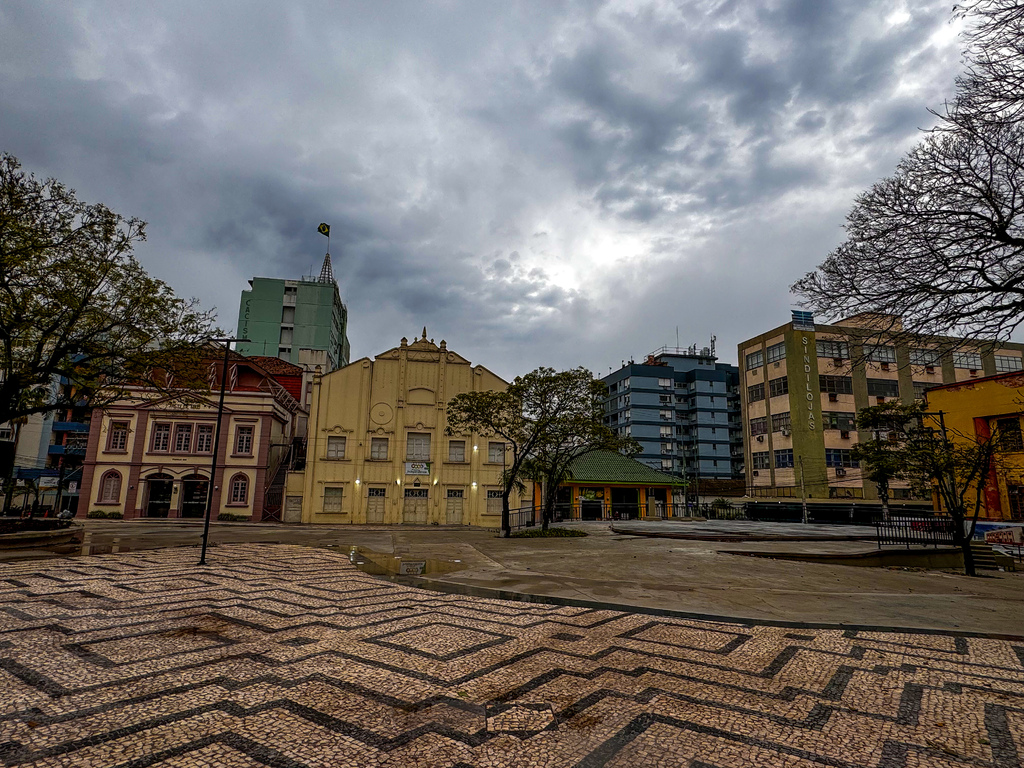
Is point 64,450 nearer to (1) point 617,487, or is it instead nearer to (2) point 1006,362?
(1) point 617,487

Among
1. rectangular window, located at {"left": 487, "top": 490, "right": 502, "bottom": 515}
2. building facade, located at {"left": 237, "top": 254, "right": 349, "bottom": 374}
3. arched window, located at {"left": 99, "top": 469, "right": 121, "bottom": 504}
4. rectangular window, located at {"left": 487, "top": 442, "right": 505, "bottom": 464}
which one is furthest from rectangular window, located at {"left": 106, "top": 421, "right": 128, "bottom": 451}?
building facade, located at {"left": 237, "top": 254, "right": 349, "bottom": 374}

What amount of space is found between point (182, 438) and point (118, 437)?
3.68 metres

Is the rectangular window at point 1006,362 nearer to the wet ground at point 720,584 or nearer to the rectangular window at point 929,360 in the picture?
the wet ground at point 720,584

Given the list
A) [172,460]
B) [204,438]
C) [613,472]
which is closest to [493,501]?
[613,472]

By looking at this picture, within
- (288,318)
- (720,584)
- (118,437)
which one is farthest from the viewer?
(288,318)

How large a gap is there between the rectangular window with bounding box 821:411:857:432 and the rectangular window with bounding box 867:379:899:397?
2888mm

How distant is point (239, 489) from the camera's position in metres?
31.8

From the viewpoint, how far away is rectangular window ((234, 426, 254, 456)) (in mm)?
32250

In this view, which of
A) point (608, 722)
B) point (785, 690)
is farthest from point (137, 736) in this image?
point (785, 690)

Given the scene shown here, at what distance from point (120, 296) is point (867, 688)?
17.3 meters

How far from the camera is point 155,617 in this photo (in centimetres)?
568

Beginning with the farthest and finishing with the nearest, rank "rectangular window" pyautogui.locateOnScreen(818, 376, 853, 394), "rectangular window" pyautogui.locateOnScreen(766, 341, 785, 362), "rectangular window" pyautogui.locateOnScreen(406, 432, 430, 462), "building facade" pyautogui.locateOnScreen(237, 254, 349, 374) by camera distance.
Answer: "building facade" pyautogui.locateOnScreen(237, 254, 349, 374) < "rectangular window" pyautogui.locateOnScreen(766, 341, 785, 362) < "rectangular window" pyautogui.locateOnScreen(818, 376, 853, 394) < "rectangular window" pyautogui.locateOnScreen(406, 432, 430, 462)

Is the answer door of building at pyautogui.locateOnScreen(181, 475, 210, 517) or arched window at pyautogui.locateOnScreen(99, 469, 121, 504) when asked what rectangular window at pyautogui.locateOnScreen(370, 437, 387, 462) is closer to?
door of building at pyautogui.locateOnScreen(181, 475, 210, 517)

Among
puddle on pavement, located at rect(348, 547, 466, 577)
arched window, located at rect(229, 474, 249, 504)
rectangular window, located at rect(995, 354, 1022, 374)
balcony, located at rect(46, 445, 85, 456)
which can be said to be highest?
rectangular window, located at rect(995, 354, 1022, 374)
